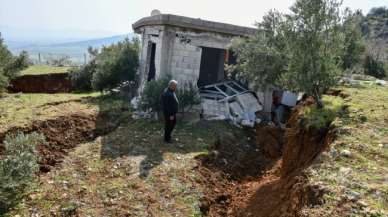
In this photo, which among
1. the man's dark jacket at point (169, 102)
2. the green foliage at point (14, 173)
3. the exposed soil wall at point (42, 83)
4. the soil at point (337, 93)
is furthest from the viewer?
the exposed soil wall at point (42, 83)

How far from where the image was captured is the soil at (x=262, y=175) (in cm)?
527

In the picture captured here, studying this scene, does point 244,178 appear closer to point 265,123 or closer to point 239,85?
point 265,123

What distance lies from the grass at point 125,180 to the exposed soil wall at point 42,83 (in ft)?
39.1

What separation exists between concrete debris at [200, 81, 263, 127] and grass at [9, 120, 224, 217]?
88.3 inches

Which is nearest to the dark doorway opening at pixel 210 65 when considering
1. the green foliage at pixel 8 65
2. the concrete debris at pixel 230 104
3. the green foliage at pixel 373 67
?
the concrete debris at pixel 230 104

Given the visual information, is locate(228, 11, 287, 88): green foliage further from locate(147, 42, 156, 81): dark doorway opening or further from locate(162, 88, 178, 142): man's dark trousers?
locate(147, 42, 156, 81): dark doorway opening

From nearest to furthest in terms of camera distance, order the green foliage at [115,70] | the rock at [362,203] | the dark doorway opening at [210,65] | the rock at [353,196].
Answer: the rock at [362,203] < the rock at [353,196] < the green foliage at [115,70] < the dark doorway opening at [210,65]

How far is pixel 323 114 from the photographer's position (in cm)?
748

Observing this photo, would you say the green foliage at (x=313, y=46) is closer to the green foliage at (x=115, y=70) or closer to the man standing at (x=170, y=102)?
the man standing at (x=170, y=102)

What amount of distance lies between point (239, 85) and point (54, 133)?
7164mm

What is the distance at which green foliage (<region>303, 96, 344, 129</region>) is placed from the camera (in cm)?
712

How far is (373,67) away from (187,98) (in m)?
15.7

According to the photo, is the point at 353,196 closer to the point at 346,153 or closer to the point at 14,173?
the point at 346,153

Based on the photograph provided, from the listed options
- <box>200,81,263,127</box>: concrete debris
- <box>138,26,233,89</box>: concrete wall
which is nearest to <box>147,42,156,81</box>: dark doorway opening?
<box>138,26,233,89</box>: concrete wall
